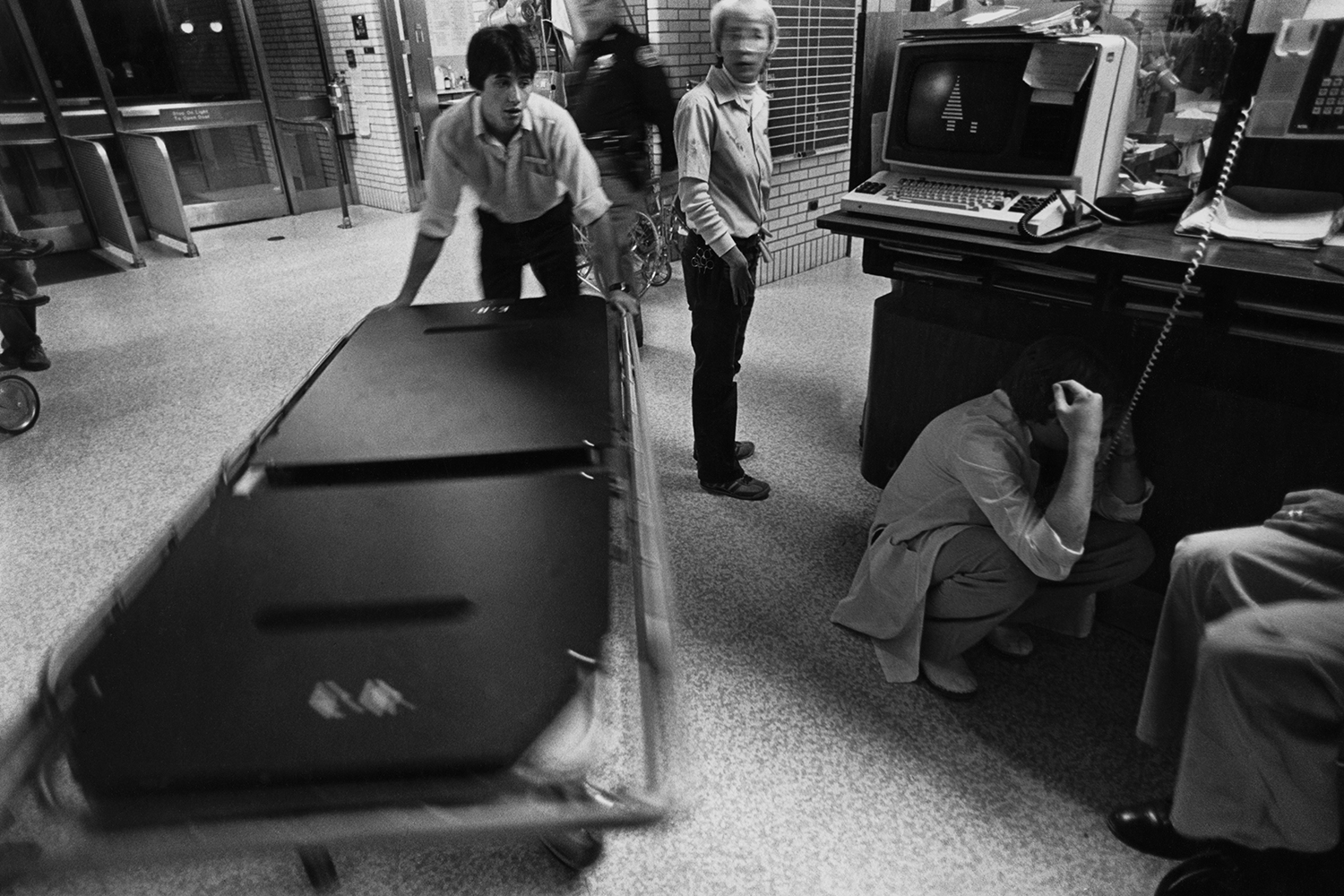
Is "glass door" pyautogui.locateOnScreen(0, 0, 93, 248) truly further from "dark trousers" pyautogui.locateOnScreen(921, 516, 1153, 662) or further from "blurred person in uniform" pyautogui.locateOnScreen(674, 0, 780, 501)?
"dark trousers" pyautogui.locateOnScreen(921, 516, 1153, 662)

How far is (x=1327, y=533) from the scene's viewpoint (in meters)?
1.34

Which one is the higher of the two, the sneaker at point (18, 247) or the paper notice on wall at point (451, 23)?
the paper notice on wall at point (451, 23)

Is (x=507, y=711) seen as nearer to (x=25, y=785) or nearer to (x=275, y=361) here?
(x=25, y=785)

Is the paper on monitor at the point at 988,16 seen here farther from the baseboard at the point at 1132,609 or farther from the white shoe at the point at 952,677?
the white shoe at the point at 952,677

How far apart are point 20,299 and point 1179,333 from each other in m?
4.45

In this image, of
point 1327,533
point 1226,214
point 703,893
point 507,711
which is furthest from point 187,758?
point 1226,214

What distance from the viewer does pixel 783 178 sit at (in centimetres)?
487

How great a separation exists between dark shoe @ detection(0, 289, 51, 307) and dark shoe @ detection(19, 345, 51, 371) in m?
0.50

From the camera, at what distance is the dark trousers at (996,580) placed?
174cm

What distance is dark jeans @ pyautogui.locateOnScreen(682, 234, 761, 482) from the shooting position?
8.06 ft

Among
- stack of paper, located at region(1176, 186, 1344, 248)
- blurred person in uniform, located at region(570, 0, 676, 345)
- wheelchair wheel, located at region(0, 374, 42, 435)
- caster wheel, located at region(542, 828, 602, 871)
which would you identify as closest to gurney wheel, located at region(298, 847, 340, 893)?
caster wheel, located at region(542, 828, 602, 871)

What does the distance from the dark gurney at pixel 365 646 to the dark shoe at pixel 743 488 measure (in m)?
1.25

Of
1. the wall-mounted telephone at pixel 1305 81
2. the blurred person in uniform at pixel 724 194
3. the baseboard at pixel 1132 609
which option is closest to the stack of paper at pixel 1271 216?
the wall-mounted telephone at pixel 1305 81

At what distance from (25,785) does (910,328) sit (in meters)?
2.37
